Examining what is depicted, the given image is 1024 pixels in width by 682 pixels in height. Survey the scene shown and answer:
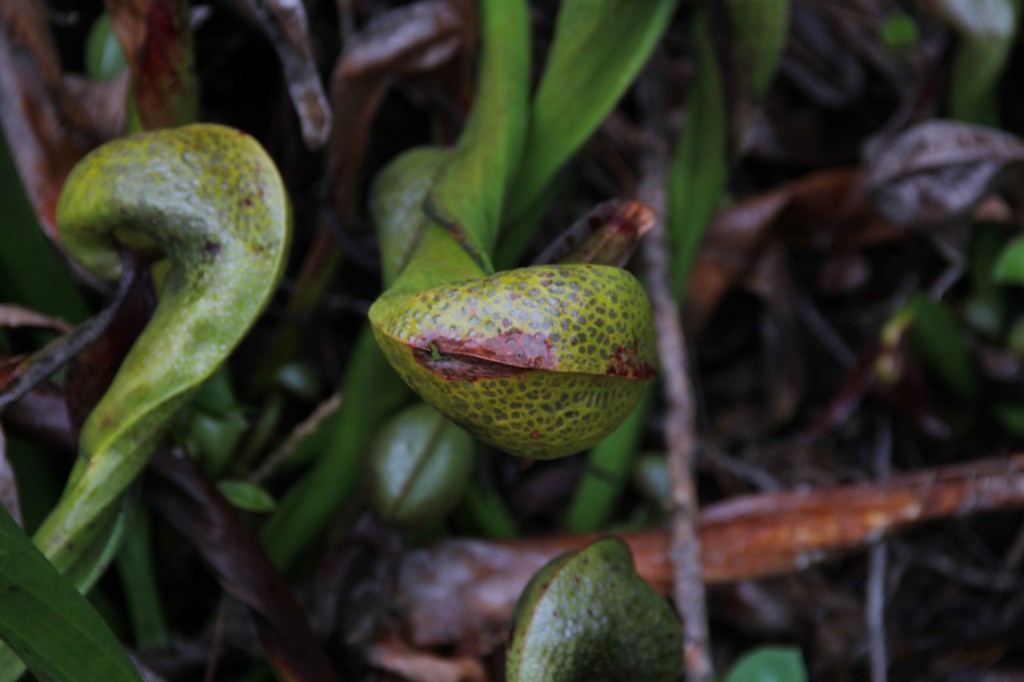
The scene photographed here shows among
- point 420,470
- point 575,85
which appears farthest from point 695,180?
point 420,470

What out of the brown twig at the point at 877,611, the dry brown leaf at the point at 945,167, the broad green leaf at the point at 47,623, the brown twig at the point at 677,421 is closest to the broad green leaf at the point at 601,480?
the brown twig at the point at 677,421

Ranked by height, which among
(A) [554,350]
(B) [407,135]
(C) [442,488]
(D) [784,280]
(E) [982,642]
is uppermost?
(A) [554,350]

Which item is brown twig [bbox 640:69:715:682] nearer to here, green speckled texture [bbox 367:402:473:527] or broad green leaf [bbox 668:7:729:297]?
broad green leaf [bbox 668:7:729:297]

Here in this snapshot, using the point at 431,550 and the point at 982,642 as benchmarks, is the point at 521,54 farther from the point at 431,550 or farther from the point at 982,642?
the point at 982,642

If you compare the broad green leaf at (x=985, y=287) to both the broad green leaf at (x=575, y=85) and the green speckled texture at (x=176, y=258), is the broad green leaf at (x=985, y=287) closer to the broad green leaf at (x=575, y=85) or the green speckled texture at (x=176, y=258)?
the broad green leaf at (x=575, y=85)

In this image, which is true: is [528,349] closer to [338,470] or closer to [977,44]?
[338,470]

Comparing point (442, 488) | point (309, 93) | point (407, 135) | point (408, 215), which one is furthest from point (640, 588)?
point (407, 135)
